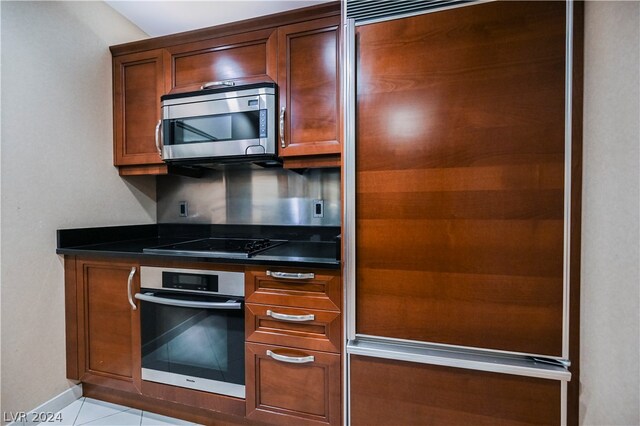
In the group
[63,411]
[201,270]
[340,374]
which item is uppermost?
[201,270]

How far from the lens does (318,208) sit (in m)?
1.80

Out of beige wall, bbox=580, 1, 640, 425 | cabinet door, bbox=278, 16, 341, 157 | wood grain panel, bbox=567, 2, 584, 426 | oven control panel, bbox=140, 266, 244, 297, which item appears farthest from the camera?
cabinet door, bbox=278, 16, 341, 157

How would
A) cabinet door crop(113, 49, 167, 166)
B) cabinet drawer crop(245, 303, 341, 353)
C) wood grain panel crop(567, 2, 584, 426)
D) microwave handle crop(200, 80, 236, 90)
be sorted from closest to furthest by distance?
wood grain panel crop(567, 2, 584, 426) < cabinet drawer crop(245, 303, 341, 353) < microwave handle crop(200, 80, 236, 90) < cabinet door crop(113, 49, 167, 166)

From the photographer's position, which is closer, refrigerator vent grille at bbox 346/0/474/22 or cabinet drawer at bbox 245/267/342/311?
refrigerator vent grille at bbox 346/0/474/22

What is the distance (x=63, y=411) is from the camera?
148cm

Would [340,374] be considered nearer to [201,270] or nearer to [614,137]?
[201,270]

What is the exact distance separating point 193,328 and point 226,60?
57.0 inches

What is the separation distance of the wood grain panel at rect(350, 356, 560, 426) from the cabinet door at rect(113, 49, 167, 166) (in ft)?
5.49

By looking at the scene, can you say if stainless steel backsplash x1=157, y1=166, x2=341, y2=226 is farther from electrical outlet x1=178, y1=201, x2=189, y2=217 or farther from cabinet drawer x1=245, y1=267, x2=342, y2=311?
cabinet drawer x1=245, y1=267, x2=342, y2=311

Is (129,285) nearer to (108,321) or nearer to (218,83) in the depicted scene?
(108,321)

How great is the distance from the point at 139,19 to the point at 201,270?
70.4 inches

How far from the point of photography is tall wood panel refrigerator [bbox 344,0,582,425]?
0.90m

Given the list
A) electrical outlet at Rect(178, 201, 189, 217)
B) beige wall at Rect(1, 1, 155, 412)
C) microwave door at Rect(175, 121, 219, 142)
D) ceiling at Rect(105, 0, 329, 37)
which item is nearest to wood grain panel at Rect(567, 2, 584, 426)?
ceiling at Rect(105, 0, 329, 37)

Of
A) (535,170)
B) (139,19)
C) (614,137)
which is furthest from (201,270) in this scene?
(139,19)
